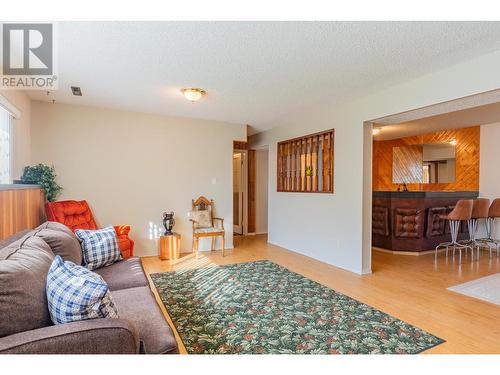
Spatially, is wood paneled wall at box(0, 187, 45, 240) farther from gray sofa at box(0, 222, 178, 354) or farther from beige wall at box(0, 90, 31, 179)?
gray sofa at box(0, 222, 178, 354)

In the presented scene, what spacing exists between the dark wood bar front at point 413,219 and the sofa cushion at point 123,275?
4.30m

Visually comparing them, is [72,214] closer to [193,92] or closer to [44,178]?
[44,178]

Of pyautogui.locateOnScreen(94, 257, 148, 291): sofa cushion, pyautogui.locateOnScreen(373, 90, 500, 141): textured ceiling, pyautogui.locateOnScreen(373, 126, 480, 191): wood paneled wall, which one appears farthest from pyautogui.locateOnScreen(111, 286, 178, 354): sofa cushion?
pyautogui.locateOnScreen(373, 126, 480, 191): wood paneled wall

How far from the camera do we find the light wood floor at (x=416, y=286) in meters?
2.28

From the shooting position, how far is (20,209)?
2969mm

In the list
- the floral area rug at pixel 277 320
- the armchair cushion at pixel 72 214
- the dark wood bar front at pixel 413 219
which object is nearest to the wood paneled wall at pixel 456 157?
the dark wood bar front at pixel 413 219

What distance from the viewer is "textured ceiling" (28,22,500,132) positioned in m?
2.16

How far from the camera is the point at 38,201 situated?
3754 mm

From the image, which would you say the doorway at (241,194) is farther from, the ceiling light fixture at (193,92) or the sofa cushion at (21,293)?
the sofa cushion at (21,293)

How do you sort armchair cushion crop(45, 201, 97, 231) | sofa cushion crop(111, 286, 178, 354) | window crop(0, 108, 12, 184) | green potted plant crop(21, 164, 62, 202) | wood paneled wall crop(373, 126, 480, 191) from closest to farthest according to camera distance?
sofa cushion crop(111, 286, 178, 354) < window crop(0, 108, 12, 184) < green potted plant crop(21, 164, 62, 202) < armchair cushion crop(45, 201, 97, 231) < wood paneled wall crop(373, 126, 480, 191)

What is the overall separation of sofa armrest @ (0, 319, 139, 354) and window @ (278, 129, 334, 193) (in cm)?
371

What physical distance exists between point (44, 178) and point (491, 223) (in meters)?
7.37

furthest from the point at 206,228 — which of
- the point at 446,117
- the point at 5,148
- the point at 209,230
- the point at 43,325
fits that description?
the point at 446,117
